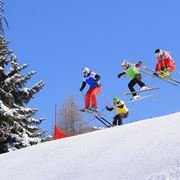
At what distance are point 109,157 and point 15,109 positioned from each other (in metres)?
14.8

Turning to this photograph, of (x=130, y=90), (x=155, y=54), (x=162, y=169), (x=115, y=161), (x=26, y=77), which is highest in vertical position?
(x=26, y=77)

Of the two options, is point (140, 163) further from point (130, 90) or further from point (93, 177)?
point (130, 90)

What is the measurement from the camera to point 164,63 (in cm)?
1727

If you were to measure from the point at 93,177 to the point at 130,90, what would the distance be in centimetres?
1010

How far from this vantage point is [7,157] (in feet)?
35.8

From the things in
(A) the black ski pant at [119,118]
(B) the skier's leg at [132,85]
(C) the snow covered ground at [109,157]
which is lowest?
(C) the snow covered ground at [109,157]

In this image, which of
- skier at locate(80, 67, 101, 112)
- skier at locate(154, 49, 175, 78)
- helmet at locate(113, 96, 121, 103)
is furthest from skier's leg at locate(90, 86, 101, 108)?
skier at locate(154, 49, 175, 78)

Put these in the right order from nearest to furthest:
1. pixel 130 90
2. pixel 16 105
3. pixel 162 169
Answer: pixel 162 169
pixel 130 90
pixel 16 105

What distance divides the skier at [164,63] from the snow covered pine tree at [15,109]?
6902mm

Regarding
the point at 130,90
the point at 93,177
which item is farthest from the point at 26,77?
the point at 93,177

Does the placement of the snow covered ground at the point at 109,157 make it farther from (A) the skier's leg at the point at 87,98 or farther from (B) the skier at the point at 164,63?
(B) the skier at the point at 164,63

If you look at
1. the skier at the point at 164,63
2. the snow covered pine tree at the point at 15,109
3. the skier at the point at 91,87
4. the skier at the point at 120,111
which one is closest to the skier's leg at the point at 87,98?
the skier at the point at 91,87

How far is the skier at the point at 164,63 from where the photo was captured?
17.2m

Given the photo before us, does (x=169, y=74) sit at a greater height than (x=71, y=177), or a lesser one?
greater
